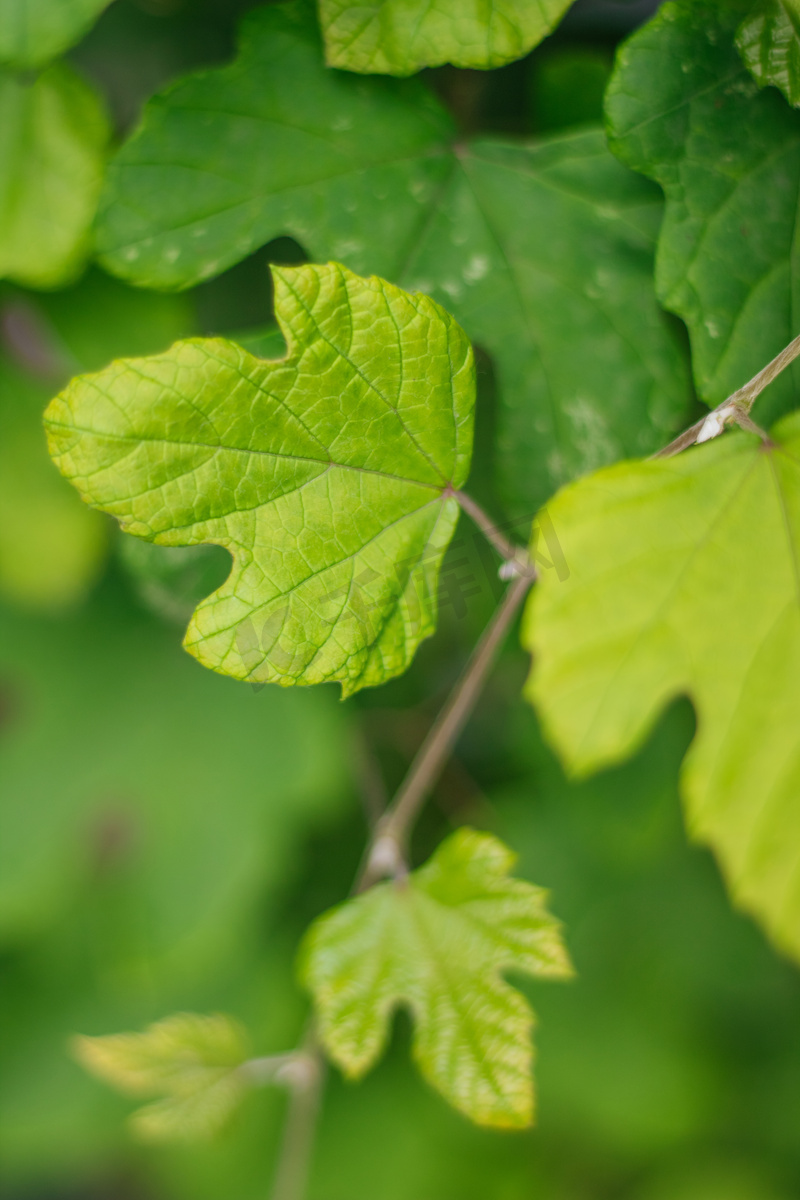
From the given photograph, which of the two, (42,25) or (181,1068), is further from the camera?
(181,1068)

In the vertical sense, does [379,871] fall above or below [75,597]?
below

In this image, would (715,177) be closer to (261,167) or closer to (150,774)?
(261,167)

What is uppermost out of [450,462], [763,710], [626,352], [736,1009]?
[450,462]

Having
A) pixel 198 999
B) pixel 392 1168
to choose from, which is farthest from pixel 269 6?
pixel 392 1168

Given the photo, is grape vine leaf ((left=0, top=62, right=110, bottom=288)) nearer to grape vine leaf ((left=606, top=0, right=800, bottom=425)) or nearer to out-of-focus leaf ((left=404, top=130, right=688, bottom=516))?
out-of-focus leaf ((left=404, top=130, right=688, bottom=516))

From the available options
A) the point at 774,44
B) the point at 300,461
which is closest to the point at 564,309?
the point at 774,44

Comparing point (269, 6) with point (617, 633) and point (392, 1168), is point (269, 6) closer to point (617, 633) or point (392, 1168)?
point (617, 633)
